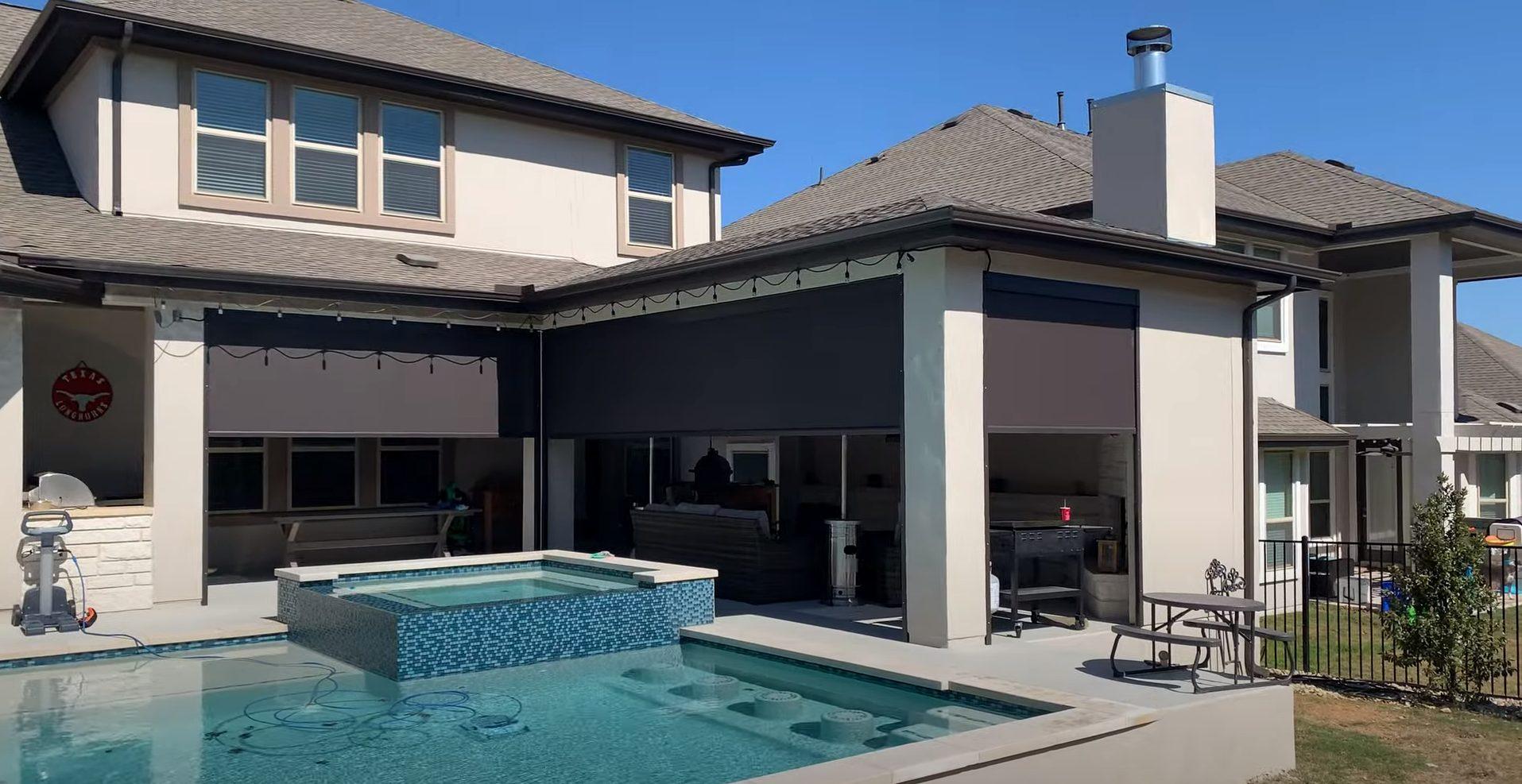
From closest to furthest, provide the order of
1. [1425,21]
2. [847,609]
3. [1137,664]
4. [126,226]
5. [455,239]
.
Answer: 1. [1137,664]
2. [847,609]
3. [126,226]
4. [455,239]
5. [1425,21]

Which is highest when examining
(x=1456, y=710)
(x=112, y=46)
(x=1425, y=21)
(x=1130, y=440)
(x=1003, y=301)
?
(x=1425, y=21)

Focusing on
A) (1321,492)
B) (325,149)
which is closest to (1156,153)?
(1321,492)

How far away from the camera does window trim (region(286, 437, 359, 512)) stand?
648 inches

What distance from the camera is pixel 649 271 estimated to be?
13.1 metres

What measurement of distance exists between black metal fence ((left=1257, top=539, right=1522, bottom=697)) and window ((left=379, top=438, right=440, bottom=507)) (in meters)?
11.8

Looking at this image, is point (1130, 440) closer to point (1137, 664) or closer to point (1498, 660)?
point (1137, 664)

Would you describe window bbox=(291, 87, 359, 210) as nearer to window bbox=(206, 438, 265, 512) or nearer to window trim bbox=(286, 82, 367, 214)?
window trim bbox=(286, 82, 367, 214)

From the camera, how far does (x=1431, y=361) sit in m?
19.1

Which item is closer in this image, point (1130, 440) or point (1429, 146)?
point (1130, 440)

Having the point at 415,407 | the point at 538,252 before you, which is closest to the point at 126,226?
the point at 415,407

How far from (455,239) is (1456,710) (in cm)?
1321

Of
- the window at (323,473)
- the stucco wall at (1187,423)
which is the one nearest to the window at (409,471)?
the window at (323,473)

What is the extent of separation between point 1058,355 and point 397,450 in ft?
35.3

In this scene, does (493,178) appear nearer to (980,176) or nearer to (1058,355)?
(980,176)
